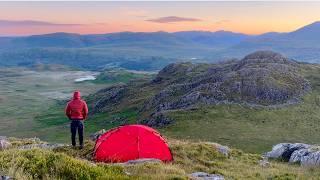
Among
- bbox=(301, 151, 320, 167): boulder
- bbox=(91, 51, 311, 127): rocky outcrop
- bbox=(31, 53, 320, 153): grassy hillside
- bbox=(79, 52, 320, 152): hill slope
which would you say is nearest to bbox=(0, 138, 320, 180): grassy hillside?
bbox=(301, 151, 320, 167): boulder

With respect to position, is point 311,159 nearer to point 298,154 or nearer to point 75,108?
point 298,154

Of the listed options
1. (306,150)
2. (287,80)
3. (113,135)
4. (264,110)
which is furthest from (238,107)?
(113,135)

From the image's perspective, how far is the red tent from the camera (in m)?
24.7

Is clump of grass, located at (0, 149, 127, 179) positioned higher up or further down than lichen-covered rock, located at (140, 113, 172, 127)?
higher up

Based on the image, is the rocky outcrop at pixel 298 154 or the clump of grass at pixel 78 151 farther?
the rocky outcrop at pixel 298 154

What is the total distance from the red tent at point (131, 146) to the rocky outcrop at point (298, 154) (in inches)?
376

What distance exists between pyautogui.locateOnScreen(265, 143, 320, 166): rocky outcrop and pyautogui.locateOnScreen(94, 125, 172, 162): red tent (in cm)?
955

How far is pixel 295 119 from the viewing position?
8119 cm

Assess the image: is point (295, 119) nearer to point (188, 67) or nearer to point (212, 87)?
point (212, 87)

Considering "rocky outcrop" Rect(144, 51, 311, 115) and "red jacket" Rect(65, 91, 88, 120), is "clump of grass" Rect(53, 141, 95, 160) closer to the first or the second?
"red jacket" Rect(65, 91, 88, 120)

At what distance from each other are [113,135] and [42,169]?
1086cm

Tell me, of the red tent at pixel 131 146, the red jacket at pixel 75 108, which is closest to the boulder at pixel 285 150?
the red tent at pixel 131 146

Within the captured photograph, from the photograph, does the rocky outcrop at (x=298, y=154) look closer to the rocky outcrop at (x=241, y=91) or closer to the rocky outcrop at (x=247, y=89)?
the rocky outcrop at (x=241, y=91)

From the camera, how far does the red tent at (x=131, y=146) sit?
80.9 ft
